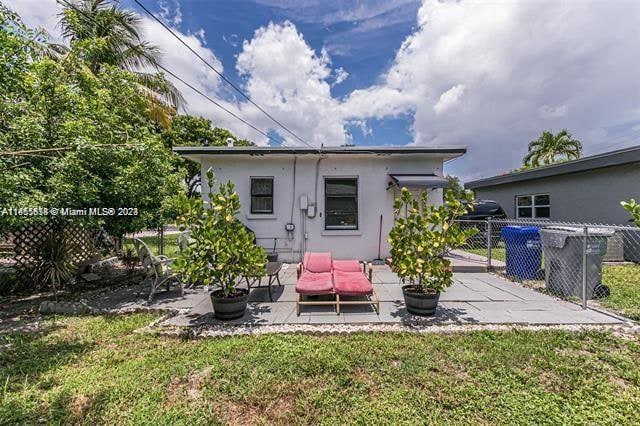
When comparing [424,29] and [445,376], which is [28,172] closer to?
[445,376]

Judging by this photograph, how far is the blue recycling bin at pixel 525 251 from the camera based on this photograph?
6.22m

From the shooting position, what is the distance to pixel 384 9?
793 cm

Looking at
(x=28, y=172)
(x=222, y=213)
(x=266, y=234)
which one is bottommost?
(x=266, y=234)

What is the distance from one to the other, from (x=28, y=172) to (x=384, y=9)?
9.34 meters

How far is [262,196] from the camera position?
843cm

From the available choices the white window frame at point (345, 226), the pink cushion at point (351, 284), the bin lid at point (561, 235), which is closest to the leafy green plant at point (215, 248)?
the pink cushion at point (351, 284)

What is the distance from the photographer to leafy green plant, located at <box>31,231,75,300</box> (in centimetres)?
561

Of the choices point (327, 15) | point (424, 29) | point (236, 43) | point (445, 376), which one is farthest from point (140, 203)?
point (424, 29)

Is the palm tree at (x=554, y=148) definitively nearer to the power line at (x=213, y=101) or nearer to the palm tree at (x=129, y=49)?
the power line at (x=213, y=101)

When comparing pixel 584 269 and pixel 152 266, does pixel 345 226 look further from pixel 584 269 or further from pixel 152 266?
pixel 584 269

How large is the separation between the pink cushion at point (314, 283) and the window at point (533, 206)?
11928 mm

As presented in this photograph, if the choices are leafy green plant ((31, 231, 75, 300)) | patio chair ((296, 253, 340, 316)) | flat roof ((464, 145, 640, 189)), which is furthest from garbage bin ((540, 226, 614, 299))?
leafy green plant ((31, 231, 75, 300))

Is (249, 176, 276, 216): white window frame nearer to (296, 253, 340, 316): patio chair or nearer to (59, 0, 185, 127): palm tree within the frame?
(296, 253, 340, 316): patio chair
